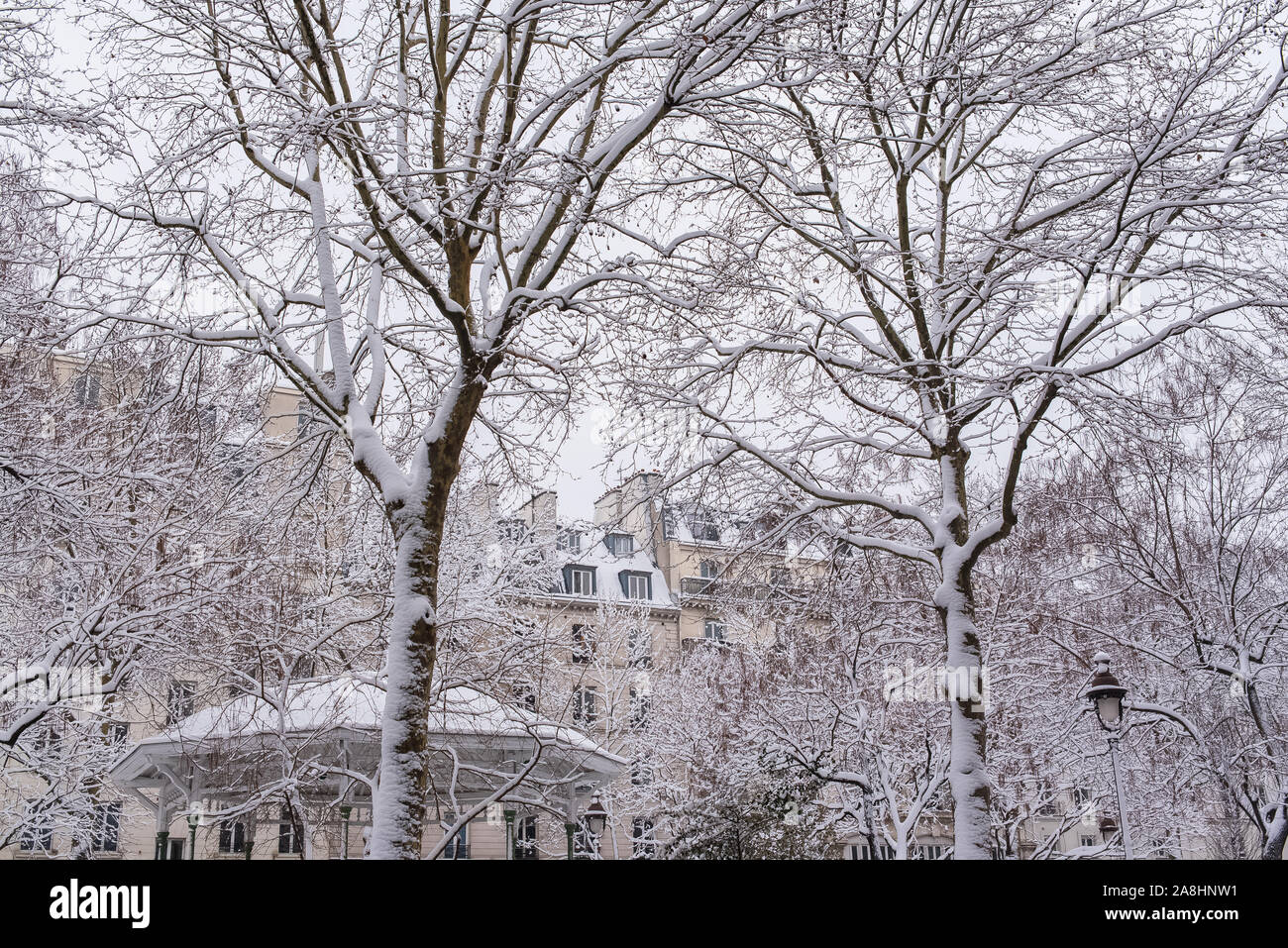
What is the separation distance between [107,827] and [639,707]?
49.8 ft

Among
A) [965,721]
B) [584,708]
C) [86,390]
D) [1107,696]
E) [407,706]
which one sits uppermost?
[86,390]

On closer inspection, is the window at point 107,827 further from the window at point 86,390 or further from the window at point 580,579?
the window at point 580,579

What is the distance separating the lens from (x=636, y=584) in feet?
140

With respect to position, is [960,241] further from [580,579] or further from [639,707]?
[580,579]

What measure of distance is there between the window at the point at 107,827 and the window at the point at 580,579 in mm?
18191

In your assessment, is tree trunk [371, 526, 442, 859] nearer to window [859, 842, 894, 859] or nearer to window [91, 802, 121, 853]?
window [859, 842, 894, 859]

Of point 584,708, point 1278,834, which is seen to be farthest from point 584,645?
point 1278,834

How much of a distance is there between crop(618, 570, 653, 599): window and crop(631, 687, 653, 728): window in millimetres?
7618

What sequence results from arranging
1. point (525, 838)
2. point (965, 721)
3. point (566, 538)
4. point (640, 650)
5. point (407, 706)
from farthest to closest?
point (640, 650), point (525, 838), point (566, 538), point (965, 721), point (407, 706)

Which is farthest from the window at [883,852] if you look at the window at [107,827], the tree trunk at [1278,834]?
the window at [107,827]

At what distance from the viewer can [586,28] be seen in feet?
32.1
